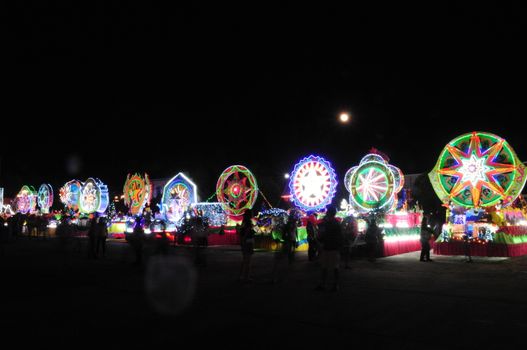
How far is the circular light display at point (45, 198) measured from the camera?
44.4m

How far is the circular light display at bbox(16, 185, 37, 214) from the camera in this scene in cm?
4675

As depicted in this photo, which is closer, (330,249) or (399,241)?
(330,249)

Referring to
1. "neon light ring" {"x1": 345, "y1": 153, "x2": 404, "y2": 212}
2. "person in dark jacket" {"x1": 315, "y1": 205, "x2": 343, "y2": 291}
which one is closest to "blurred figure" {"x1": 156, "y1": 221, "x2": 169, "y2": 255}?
"person in dark jacket" {"x1": 315, "y1": 205, "x2": 343, "y2": 291}

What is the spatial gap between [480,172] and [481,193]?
79cm

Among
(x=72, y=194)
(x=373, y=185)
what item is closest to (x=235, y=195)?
(x=373, y=185)

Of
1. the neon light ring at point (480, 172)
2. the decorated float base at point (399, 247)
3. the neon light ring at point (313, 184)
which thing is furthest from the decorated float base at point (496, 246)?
the neon light ring at point (313, 184)

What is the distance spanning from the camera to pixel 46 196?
44781 millimetres

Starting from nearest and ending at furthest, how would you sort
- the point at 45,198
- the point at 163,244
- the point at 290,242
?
the point at 290,242
the point at 163,244
the point at 45,198

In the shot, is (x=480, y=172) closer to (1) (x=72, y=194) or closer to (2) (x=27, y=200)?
(1) (x=72, y=194)

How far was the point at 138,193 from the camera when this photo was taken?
3384 centimetres

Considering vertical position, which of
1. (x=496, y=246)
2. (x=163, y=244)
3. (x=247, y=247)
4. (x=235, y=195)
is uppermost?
(x=235, y=195)

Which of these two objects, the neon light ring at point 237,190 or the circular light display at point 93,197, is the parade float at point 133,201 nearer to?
the circular light display at point 93,197

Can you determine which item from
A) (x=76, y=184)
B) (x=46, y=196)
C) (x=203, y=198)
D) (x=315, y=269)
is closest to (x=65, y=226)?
(x=315, y=269)

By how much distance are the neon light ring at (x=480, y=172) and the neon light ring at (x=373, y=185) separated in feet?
6.42
